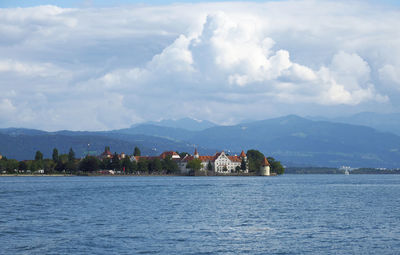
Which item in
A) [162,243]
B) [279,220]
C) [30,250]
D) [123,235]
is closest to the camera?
[30,250]

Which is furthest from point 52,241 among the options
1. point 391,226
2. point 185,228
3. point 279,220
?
point 391,226

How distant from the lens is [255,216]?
210ft

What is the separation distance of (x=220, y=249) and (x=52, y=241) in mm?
13344

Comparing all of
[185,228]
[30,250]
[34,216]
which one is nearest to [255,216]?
[185,228]

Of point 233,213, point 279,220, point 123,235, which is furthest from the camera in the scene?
point 233,213

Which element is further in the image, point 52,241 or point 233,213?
point 233,213

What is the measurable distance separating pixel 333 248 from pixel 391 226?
1447cm

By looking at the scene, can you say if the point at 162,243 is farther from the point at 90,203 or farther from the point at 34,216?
the point at 90,203

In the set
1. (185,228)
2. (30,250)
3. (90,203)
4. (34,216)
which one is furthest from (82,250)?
(90,203)

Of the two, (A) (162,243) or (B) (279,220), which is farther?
(B) (279,220)

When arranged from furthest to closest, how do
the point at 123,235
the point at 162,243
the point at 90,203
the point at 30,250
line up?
the point at 90,203
the point at 123,235
the point at 162,243
the point at 30,250

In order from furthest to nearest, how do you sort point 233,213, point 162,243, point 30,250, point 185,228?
1. point 233,213
2. point 185,228
3. point 162,243
4. point 30,250

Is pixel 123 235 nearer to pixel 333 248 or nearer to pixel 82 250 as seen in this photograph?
pixel 82 250

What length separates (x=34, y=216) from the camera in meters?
63.4
